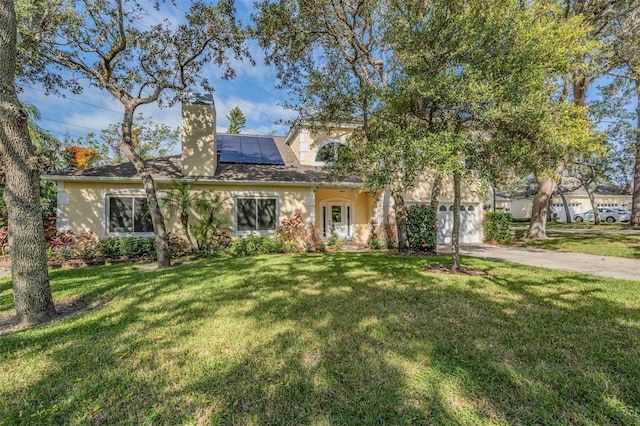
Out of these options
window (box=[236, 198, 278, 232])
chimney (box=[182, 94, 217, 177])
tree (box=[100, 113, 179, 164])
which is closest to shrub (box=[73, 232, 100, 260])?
chimney (box=[182, 94, 217, 177])

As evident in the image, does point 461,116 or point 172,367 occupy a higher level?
point 461,116

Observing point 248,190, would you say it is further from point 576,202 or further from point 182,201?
point 576,202

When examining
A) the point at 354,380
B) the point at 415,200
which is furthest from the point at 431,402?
the point at 415,200

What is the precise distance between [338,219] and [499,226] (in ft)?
27.2

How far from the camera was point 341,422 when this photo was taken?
2305 millimetres

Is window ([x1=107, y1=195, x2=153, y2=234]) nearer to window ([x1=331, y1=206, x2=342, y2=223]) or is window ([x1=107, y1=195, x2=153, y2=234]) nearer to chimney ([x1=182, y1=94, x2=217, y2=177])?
chimney ([x1=182, y1=94, x2=217, y2=177])

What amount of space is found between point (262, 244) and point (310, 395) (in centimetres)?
944

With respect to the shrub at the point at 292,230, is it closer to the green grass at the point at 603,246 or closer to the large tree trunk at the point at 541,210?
the green grass at the point at 603,246

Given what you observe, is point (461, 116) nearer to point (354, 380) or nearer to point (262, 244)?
point (354, 380)

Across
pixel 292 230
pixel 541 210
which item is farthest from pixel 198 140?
pixel 541 210

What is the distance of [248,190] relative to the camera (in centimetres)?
1234

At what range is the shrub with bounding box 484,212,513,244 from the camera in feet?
50.2

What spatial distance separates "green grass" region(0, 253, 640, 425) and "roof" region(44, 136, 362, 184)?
21.1 feet

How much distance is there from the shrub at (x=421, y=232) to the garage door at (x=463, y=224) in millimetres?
3646
